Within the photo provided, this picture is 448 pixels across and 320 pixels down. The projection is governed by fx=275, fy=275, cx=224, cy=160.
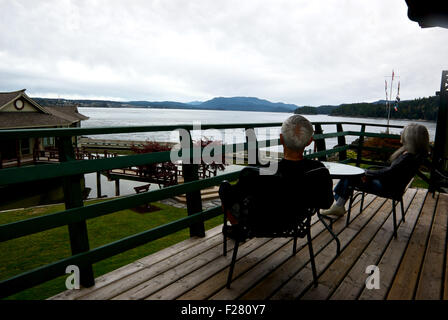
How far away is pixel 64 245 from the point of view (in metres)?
9.55

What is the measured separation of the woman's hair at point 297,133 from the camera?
2.03 metres

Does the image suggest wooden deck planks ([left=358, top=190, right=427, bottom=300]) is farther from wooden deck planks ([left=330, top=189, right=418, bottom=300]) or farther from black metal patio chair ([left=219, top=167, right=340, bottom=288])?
black metal patio chair ([left=219, top=167, right=340, bottom=288])

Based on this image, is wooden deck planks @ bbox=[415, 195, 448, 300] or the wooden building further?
the wooden building

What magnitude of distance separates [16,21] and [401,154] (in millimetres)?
68820

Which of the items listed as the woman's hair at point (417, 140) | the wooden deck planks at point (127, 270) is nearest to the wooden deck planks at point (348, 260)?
the woman's hair at point (417, 140)

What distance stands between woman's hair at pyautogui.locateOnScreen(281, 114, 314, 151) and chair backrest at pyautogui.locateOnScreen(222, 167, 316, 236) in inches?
13.4

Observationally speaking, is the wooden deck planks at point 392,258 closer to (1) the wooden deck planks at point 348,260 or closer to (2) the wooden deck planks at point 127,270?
(1) the wooden deck planks at point 348,260

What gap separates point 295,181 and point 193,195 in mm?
1371

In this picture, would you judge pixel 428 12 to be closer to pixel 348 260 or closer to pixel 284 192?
pixel 348 260

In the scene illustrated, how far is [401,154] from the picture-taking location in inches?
121

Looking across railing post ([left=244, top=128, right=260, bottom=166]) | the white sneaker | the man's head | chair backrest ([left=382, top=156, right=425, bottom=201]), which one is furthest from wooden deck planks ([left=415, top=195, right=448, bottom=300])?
railing post ([left=244, top=128, right=260, bottom=166])

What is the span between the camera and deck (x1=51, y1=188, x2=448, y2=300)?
2004 mm
